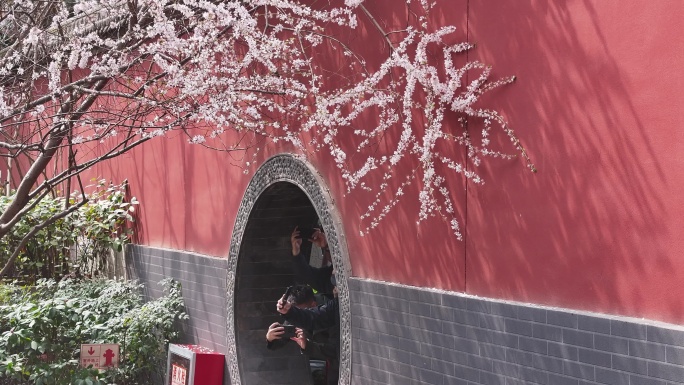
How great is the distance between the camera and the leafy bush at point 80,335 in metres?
8.90

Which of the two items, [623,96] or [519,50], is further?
[519,50]

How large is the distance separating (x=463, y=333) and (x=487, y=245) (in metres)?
0.55

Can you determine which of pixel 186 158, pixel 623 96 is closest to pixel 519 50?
pixel 623 96

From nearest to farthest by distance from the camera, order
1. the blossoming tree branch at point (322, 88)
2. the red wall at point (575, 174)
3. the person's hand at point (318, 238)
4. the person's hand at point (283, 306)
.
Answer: the red wall at point (575, 174) → the blossoming tree branch at point (322, 88) → the person's hand at point (283, 306) → the person's hand at point (318, 238)

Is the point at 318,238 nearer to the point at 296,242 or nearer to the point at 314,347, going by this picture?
the point at 296,242

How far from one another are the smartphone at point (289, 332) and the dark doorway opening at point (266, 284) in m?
0.76

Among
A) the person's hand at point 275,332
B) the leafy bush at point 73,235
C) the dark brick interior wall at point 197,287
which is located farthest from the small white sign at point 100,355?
the person's hand at point 275,332

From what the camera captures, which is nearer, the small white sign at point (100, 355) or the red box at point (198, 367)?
the red box at point (198, 367)

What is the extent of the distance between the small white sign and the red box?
70 centimetres

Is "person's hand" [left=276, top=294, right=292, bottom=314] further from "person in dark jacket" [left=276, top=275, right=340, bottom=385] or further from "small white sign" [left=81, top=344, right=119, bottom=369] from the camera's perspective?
"small white sign" [left=81, top=344, right=119, bottom=369]

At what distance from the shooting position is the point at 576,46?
15.0 feet

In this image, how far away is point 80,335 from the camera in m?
9.50

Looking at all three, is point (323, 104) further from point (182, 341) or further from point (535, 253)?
point (182, 341)

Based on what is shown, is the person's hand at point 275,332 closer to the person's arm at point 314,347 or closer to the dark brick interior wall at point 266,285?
the person's arm at point 314,347
